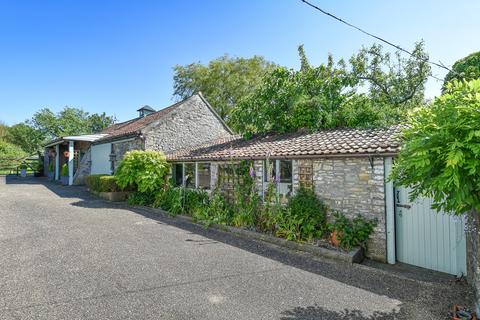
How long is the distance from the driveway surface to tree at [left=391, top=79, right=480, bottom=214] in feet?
6.09

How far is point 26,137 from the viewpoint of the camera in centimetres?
4409

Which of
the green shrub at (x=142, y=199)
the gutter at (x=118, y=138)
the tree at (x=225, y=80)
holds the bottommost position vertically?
the green shrub at (x=142, y=199)

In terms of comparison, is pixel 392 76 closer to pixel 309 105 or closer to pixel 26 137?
pixel 309 105

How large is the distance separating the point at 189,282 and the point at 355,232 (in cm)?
405

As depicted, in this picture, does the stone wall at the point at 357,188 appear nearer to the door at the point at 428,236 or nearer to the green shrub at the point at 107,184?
the door at the point at 428,236

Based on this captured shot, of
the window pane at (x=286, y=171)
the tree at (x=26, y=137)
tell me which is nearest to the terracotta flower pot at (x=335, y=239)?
the window pane at (x=286, y=171)

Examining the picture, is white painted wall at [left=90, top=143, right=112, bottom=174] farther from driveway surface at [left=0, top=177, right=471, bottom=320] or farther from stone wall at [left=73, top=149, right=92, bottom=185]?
driveway surface at [left=0, top=177, right=471, bottom=320]

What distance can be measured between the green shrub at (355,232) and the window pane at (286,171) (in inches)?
98.3

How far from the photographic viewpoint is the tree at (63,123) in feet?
148

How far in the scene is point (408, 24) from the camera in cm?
738

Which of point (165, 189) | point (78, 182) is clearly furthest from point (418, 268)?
point (78, 182)

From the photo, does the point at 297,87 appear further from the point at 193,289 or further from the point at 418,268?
the point at 193,289

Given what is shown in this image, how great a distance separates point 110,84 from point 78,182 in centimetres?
794

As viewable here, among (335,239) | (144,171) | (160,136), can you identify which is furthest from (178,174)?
(335,239)
